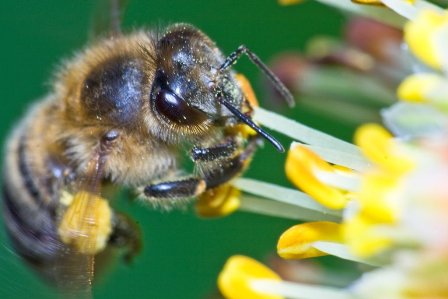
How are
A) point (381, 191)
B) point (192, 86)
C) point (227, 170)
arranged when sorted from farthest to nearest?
point (227, 170)
point (192, 86)
point (381, 191)

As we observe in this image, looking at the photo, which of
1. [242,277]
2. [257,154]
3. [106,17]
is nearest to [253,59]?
[106,17]

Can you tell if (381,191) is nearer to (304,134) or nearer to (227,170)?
(304,134)

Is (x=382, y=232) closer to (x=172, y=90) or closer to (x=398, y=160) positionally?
(x=398, y=160)

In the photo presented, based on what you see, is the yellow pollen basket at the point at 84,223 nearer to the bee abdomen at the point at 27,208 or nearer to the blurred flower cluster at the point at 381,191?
the bee abdomen at the point at 27,208

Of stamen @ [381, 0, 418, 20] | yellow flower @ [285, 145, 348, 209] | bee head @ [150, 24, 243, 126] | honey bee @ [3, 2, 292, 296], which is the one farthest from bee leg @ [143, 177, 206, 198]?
stamen @ [381, 0, 418, 20]

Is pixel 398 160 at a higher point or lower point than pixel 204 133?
lower

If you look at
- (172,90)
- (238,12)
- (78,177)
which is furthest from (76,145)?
Answer: (238,12)
